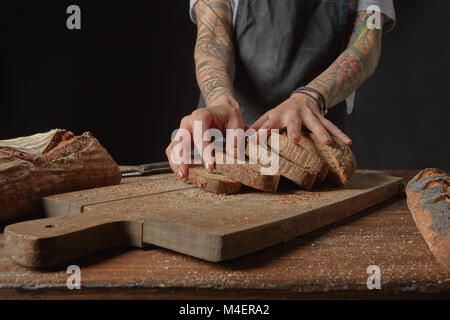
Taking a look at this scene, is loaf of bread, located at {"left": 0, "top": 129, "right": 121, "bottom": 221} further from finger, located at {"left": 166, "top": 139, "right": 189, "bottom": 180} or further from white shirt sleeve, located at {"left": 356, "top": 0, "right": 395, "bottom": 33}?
white shirt sleeve, located at {"left": 356, "top": 0, "right": 395, "bottom": 33}

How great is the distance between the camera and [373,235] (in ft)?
4.35

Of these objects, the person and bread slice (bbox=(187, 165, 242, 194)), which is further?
the person

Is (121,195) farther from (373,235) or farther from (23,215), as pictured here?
(373,235)

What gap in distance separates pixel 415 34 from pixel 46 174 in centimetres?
501

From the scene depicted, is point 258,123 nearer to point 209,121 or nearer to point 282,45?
point 209,121

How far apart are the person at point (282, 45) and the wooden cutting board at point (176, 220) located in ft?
3.23

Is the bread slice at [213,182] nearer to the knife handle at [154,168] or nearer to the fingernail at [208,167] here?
the fingernail at [208,167]

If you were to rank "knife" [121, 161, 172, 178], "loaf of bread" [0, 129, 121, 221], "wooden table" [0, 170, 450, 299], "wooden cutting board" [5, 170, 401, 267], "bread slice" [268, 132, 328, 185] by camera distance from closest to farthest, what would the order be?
1. "wooden table" [0, 170, 450, 299]
2. "wooden cutting board" [5, 170, 401, 267]
3. "loaf of bread" [0, 129, 121, 221]
4. "bread slice" [268, 132, 328, 185]
5. "knife" [121, 161, 172, 178]

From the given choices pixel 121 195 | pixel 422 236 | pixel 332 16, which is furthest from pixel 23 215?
pixel 332 16

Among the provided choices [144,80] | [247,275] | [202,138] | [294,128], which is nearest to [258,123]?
[294,128]

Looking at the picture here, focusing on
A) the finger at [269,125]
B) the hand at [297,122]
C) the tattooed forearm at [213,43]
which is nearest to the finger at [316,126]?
the hand at [297,122]

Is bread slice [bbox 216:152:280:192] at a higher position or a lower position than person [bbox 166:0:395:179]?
lower

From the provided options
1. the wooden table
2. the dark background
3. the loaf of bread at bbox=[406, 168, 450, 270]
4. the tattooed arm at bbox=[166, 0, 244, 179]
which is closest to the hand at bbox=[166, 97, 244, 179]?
the tattooed arm at bbox=[166, 0, 244, 179]

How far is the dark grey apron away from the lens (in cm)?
272
